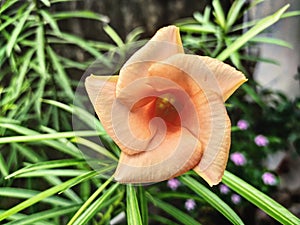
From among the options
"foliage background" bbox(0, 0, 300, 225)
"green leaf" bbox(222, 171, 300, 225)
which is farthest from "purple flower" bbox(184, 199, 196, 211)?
"green leaf" bbox(222, 171, 300, 225)

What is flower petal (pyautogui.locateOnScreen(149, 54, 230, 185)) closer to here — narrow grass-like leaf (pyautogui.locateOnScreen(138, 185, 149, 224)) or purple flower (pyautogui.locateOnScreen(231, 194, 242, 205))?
narrow grass-like leaf (pyautogui.locateOnScreen(138, 185, 149, 224))

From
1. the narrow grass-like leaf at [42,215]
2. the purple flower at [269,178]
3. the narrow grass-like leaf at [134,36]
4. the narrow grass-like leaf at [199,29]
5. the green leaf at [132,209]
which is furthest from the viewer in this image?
the purple flower at [269,178]

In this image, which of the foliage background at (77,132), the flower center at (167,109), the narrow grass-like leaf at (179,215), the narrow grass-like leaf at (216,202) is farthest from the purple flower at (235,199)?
the flower center at (167,109)

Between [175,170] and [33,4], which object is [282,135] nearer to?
[33,4]

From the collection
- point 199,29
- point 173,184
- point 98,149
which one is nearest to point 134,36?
point 199,29

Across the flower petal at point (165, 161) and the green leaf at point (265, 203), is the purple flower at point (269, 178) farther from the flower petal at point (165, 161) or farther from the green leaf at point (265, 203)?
the flower petal at point (165, 161)

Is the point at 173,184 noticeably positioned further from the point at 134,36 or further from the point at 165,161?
the point at 165,161
